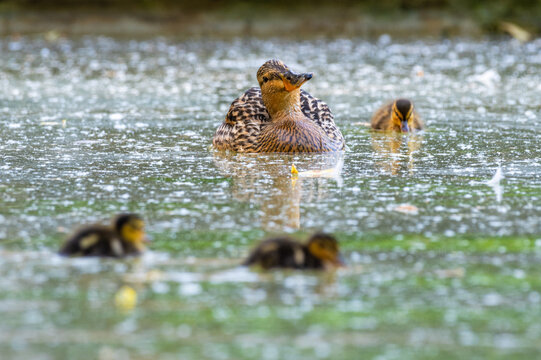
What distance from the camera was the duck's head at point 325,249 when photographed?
387 cm

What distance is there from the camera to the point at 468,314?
3426mm

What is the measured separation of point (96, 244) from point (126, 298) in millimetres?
588

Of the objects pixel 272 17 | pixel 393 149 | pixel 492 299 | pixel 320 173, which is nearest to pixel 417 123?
pixel 393 149

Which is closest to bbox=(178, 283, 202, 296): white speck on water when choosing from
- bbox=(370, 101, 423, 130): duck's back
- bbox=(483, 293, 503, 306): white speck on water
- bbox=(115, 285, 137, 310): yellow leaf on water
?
bbox=(115, 285, 137, 310): yellow leaf on water

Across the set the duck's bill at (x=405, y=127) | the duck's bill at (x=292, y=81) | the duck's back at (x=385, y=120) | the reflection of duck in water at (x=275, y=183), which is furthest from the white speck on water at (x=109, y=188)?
the duck's back at (x=385, y=120)

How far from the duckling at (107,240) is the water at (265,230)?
6cm

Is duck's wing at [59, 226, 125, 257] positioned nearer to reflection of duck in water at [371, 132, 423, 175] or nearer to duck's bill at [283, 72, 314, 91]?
reflection of duck in water at [371, 132, 423, 175]

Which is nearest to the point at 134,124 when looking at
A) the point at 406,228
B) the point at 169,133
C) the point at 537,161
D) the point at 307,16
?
the point at 169,133

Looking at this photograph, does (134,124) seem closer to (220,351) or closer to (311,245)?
(311,245)

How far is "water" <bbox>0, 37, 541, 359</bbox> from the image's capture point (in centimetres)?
322

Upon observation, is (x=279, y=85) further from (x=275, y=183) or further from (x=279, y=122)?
(x=275, y=183)

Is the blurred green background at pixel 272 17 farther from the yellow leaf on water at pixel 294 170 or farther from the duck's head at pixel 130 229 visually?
the duck's head at pixel 130 229

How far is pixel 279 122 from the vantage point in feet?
24.5

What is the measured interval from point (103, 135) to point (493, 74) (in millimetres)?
6209
